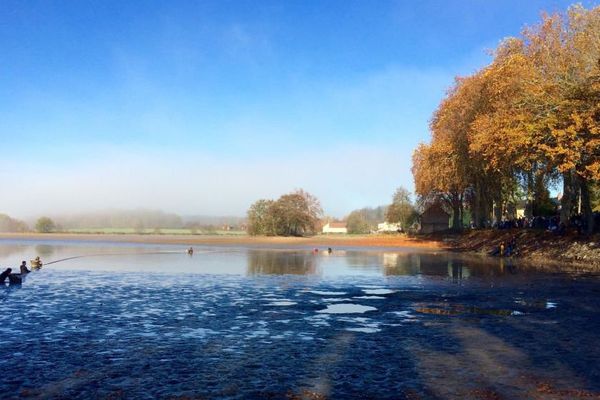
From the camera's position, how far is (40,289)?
22.3m

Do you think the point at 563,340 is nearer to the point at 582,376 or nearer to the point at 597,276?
the point at 582,376

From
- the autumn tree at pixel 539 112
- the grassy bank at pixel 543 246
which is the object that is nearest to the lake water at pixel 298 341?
the autumn tree at pixel 539 112

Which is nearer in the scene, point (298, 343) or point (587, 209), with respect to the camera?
point (298, 343)

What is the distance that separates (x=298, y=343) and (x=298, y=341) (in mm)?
219

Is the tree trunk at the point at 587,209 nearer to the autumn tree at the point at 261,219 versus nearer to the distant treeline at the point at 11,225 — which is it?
the autumn tree at the point at 261,219

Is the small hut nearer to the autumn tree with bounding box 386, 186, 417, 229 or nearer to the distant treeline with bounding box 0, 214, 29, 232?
the autumn tree with bounding box 386, 186, 417, 229

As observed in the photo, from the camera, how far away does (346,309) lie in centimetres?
1738

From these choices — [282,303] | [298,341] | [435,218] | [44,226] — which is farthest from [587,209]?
[44,226]

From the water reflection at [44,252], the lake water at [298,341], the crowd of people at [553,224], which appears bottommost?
the lake water at [298,341]

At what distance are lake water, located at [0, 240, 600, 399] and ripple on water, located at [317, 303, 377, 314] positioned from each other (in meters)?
0.04

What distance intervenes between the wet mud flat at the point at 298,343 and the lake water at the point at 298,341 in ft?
0.13

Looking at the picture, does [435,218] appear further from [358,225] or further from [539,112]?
[358,225]

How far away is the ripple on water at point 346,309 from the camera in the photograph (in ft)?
55.0

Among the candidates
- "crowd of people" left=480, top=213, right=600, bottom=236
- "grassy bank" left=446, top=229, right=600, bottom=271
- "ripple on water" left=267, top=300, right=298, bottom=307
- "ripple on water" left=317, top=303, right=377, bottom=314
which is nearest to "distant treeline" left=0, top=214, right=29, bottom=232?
"grassy bank" left=446, top=229, right=600, bottom=271
